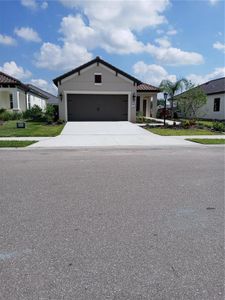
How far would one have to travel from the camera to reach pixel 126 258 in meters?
2.94

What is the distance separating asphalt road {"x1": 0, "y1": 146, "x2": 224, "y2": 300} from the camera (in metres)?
2.50

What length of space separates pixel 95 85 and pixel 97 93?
753mm

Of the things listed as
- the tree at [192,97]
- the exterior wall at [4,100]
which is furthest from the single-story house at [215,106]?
the exterior wall at [4,100]

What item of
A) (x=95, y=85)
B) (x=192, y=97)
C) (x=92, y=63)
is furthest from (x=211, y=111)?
(x=92, y=63)

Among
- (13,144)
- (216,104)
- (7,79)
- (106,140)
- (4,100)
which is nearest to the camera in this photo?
(13,144)

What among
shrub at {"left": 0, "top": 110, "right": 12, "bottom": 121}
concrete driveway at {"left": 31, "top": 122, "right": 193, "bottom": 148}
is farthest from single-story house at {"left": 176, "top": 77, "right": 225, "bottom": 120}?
shrub at {"left": 0, "top": 110, "right": 12, "bottom": 121}

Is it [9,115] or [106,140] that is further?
[9,115]

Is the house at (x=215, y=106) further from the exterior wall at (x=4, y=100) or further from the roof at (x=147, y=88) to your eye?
the exterior wall at (x=4, y=100)

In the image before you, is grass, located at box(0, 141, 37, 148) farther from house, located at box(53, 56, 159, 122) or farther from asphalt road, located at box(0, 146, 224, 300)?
house, located at box(53, 56, 159, 122)

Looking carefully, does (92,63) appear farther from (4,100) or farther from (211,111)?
(211,111)

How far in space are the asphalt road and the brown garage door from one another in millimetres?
18104

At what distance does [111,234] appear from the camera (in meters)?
3.49

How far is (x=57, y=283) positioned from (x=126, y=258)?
811 millimetres

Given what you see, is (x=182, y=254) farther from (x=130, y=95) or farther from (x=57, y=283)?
(x=130, y=95)
